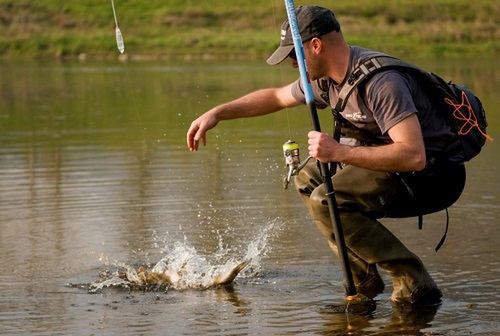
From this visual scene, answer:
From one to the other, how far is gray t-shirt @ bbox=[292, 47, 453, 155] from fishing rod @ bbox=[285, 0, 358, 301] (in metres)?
0.17

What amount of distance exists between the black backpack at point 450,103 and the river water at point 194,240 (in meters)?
0.86

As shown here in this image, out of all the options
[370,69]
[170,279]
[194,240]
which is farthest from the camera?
[194,240]

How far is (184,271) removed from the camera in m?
7.27

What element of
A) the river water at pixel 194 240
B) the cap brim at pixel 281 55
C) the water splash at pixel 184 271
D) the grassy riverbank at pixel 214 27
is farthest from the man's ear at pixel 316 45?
the grassy riverbank at pixel 214 27

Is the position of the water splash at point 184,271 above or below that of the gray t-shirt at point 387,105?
below

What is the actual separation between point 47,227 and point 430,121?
373cm

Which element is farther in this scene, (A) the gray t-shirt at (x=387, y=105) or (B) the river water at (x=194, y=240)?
(B) the river water at (x=194, y=240)

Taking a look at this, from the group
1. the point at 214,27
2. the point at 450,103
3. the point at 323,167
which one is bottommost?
the point at 323,167

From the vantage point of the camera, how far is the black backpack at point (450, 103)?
614 centimetres

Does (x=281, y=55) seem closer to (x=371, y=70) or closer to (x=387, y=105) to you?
(x=371, y=70)

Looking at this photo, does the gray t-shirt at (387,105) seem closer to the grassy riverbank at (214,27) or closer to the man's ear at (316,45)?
the man's ear at (316,45)

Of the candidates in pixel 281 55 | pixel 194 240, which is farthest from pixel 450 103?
pixel 194 240

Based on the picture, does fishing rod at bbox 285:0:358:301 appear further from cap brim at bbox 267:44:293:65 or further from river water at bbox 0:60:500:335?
river water at bbox 0:60:500:335

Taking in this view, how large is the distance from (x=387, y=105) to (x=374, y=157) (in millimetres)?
260
